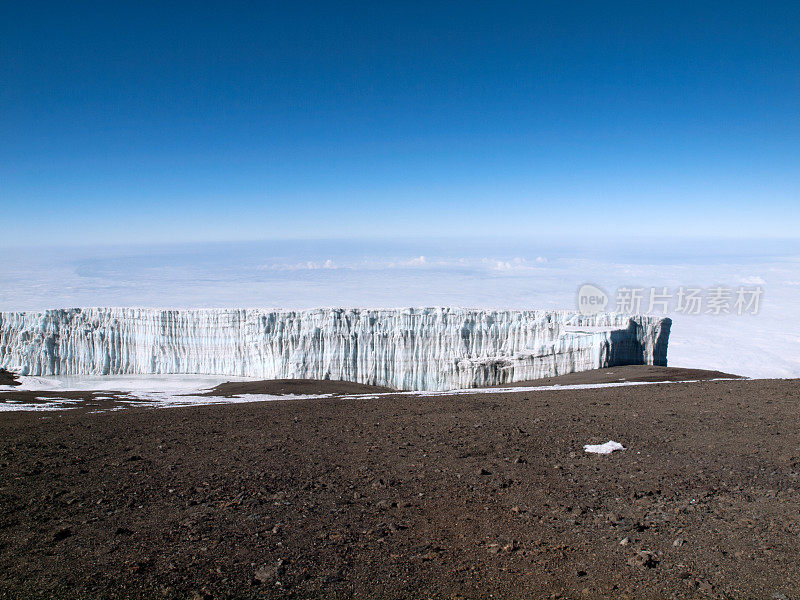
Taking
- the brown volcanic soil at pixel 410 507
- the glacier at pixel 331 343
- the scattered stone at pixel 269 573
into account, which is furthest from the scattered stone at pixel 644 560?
the glacier at pixel 331 343

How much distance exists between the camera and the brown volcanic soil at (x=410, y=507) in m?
4.27

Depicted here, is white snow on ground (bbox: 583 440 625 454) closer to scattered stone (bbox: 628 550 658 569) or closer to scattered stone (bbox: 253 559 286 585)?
scattered stone (bbox: 628 550 658 569)

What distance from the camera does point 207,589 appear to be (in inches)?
163

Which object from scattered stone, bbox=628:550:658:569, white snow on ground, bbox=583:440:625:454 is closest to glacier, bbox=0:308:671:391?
white snow on ground, bbox=583:440:625:454

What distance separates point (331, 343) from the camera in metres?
26.1

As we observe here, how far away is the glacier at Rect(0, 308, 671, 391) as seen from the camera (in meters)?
23.0

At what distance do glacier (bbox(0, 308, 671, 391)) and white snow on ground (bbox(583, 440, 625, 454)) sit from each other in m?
14.9

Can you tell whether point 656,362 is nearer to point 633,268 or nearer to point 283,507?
point 283,507

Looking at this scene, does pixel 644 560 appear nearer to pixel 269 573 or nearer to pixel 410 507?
pixel 410 507

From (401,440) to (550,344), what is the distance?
15.8 meters

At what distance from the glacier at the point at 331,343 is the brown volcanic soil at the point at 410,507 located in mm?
13268

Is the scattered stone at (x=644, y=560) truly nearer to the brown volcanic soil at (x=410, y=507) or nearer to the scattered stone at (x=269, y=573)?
the brown volcanic soil at (x=410, y=507)

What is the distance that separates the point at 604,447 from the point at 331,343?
19459 millimetres

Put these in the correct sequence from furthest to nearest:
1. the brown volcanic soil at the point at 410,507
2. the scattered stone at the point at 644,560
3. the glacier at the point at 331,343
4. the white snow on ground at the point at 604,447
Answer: the glacier at the point at 331,343
the white snow on ground at the point at 604,447
the scattered stone at the point at 644,560
the brown volcanic soil at the point at 410,507
